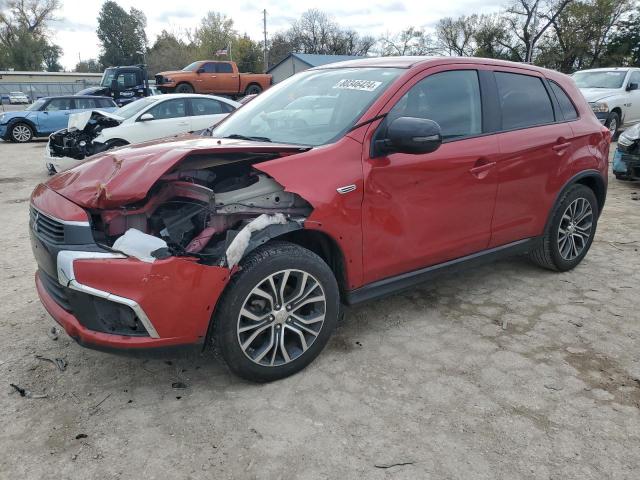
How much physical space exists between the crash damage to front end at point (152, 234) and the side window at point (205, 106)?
7.88 m

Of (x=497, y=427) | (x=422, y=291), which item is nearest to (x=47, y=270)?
(x=497, y=427)

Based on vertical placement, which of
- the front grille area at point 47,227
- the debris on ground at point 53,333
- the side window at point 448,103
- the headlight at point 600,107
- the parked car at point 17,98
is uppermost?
the side window at point 448,103

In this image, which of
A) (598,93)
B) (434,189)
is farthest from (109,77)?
(434,189)

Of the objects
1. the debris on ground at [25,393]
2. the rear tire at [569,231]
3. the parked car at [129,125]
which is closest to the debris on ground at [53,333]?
the debris on ground at [25,393]

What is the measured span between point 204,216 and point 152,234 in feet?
0.94

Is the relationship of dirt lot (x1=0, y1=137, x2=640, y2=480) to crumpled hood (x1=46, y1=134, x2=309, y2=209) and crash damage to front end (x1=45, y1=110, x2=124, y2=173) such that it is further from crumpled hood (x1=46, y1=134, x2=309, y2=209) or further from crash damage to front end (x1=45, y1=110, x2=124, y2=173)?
crash damage to front end (x1=45, y1=110, x2=124, y2=173)

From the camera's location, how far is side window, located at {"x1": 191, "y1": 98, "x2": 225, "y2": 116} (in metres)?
10.2

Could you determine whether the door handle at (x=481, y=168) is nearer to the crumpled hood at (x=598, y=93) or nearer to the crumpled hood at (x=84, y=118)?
the crumpled hood at (x=84, y=118)

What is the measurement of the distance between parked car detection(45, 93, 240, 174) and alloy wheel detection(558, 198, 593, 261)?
6.88 metres

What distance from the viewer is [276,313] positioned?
2691 mm

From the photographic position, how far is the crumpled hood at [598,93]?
11.5 metres

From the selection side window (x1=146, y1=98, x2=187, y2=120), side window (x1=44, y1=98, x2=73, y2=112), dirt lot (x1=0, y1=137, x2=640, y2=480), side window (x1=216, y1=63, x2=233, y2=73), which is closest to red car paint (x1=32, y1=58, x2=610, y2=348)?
dirt lot (x1=0, y1=137, x2=640, y2=480)

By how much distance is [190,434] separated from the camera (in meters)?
2.37

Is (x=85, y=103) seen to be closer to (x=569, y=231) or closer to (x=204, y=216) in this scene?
(x=204, y=216)
